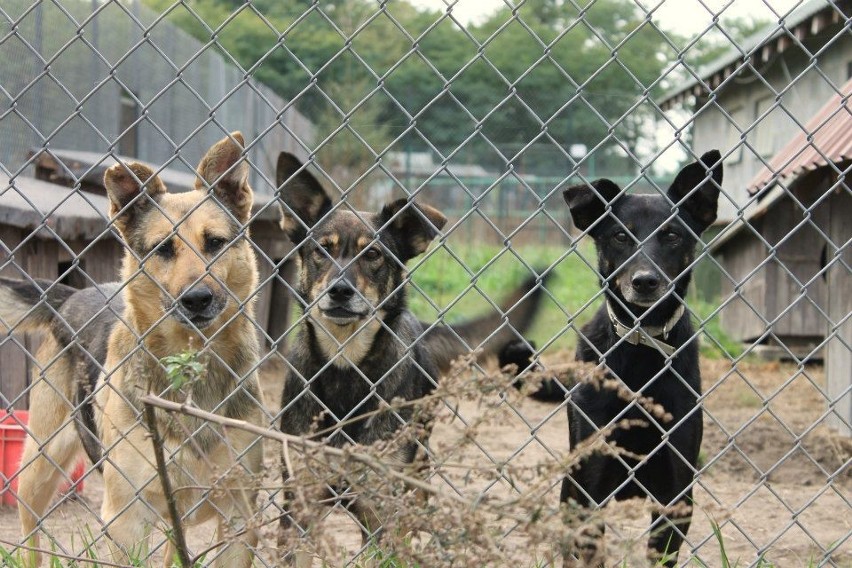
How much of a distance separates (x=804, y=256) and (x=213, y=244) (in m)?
8.51

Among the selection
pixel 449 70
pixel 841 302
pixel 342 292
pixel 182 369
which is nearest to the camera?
pixel 182 369

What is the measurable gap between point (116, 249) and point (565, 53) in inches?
1328

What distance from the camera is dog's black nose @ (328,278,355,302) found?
423 centimetres

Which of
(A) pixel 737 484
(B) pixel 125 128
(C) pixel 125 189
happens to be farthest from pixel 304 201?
(B) pixel 125 128

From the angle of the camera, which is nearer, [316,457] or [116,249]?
[316,457]

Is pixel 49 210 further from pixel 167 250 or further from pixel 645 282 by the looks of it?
pixel 645 282

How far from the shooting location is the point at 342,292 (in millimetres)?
4242

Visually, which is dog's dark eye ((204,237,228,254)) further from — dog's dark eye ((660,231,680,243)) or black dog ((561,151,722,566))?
dog's dark eye ((660,231,680,243))

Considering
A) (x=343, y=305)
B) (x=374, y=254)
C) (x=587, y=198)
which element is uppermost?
(x=374, y=254)

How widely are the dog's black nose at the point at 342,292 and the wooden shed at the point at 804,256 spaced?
1.76 m

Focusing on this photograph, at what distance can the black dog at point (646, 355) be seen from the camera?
3766 millimetres

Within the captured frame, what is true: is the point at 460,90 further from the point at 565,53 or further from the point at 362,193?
the point at 362,193

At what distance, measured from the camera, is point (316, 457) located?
205cm

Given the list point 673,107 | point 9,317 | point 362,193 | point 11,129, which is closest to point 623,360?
point 9,317
